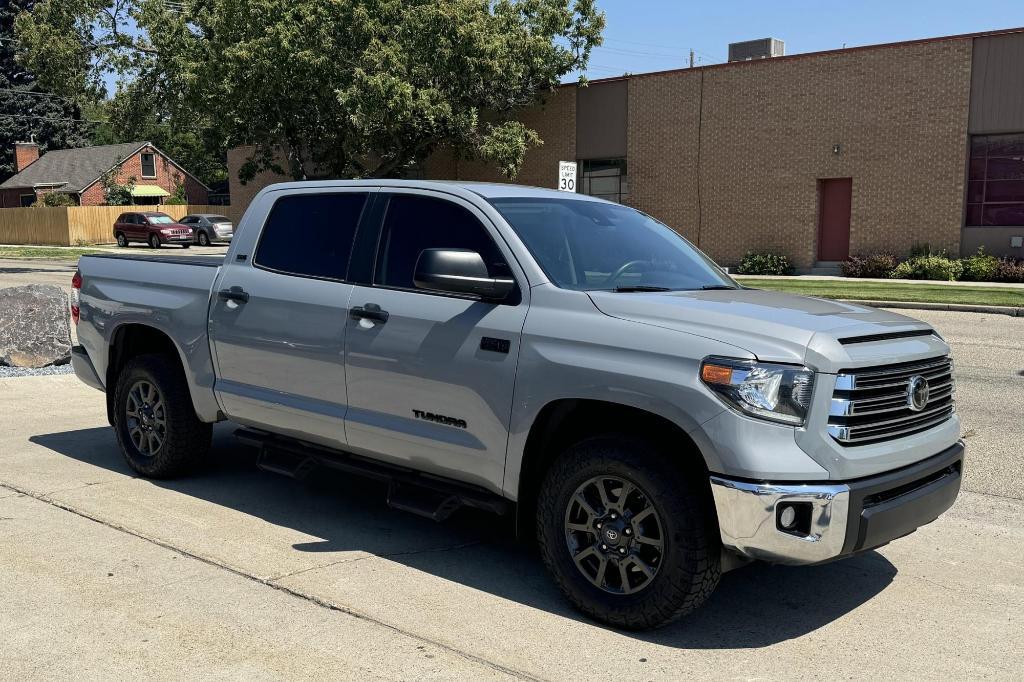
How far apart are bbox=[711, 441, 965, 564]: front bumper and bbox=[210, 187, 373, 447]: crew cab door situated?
230 centimetres

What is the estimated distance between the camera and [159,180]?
6912 cm

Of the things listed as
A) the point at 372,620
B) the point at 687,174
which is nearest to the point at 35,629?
the point at 372,620

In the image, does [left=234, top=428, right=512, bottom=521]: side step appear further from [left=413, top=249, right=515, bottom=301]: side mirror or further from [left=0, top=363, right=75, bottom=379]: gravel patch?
[left=0, top=363, right=75, bottom=379]: gravel patch

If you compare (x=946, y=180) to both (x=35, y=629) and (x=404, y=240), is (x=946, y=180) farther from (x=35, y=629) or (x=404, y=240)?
(x=35, y=629)

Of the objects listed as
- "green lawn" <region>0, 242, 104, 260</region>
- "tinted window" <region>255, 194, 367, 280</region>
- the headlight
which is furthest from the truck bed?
"green lawn" <region>0, 242, 104, 260</region>

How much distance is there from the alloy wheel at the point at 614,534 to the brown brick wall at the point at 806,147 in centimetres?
2531

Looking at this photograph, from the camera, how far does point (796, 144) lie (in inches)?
1137

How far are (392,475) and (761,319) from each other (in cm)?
210

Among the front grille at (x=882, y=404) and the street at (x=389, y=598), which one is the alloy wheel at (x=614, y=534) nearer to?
the street at (x=389, y=598)

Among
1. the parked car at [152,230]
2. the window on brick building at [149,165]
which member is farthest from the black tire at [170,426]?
the window on brick building at [149,165]

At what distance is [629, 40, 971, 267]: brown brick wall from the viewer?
86.8ft

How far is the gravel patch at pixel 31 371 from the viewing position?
1074 centimetres

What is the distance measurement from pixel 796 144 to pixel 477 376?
26.5m

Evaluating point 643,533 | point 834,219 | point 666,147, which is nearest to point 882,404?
point 643,533
